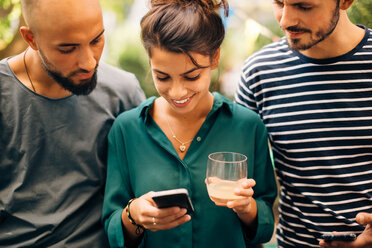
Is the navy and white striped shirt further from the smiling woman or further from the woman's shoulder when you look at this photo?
the woman's shoulder

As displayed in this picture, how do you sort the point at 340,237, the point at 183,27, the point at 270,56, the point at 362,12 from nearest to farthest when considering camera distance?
1. the point at 183,27
2. the point at 340,237
3. the point at 270,56
4. the point at 362,12

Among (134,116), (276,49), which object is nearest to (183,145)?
(134,116)

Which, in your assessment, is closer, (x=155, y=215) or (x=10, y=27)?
(x=155, y=215)

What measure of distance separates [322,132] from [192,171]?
68 centimetres

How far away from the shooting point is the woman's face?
1519 millimetres

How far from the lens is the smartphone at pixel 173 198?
4.24 ft

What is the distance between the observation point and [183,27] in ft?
5.00

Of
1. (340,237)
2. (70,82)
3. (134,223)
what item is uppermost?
(70,82)

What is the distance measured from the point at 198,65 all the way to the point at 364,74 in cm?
84

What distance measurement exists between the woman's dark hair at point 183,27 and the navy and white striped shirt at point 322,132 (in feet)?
1.51

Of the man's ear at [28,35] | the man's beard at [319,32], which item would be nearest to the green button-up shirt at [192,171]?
the man's beard at [319,32]

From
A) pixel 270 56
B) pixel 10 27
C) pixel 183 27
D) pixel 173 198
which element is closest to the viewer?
pixel 173 198

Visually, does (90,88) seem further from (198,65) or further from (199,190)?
(199,190)

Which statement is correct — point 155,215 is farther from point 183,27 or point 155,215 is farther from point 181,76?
point 183,27
